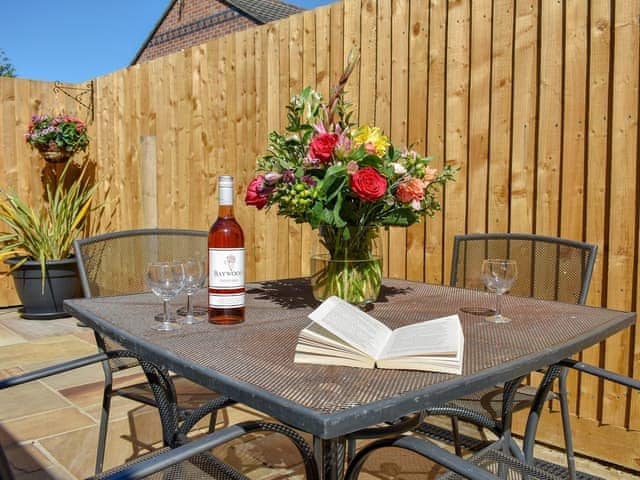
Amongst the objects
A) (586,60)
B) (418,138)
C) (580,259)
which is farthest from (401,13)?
(580,259)

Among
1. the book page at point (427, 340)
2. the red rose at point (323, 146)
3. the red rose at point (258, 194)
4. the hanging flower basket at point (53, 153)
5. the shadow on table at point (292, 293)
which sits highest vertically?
the hanging flower basket at point (53, 153)

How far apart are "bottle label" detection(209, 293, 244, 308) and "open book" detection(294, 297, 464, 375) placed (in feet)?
0.85

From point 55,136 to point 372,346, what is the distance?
4.76m

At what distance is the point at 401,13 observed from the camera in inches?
111

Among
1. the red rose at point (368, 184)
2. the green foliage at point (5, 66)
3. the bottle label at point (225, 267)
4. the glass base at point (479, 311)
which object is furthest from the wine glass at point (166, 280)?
the green foliage at point (5, 66)

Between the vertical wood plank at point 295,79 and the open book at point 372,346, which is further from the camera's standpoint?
the vertical wood plank at point 295,79

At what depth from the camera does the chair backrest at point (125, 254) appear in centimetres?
191

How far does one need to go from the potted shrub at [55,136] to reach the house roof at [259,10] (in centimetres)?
778

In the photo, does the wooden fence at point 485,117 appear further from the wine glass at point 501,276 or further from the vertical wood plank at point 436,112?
the wine glass at point 501,276

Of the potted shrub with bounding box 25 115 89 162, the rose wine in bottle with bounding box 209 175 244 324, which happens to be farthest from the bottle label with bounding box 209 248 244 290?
the potted shrub with bounding box 25 115 89 162

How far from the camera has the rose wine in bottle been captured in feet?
4.12

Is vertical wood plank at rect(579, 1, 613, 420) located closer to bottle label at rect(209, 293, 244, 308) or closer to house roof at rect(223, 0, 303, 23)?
bottle label at rect(209, 293, 244, 308)

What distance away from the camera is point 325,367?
1.00 meters

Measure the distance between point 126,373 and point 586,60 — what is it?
2.85 meters
